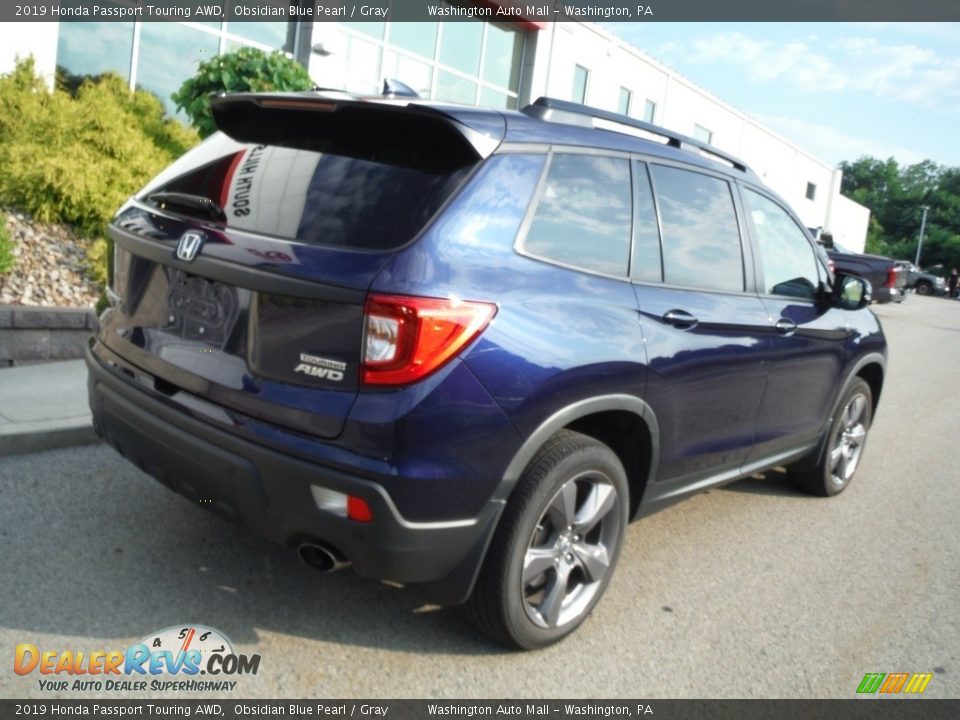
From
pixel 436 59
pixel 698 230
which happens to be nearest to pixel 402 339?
pixel 698 230

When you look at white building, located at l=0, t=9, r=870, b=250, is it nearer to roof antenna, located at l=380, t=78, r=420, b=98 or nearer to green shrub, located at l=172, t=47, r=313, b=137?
green shrub, located at l=172, t=47, r=313, b=137

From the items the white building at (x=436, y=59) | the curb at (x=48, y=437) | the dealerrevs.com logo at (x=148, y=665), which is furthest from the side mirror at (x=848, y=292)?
the white building at (x=436, y=59)

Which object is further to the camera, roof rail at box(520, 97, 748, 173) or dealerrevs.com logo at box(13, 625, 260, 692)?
roof rail at box(520, 97, 748, 173)

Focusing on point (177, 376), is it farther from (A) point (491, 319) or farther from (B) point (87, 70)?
(B) point (87, 70)

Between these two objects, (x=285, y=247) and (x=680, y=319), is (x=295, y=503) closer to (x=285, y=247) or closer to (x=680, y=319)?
(x=285, y=247)

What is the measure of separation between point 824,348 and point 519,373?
2585mm

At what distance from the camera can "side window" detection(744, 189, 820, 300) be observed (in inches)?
171

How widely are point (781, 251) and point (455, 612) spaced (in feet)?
8.08

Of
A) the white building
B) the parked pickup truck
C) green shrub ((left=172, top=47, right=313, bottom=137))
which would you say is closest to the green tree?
the white building

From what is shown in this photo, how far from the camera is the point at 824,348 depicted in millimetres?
4746

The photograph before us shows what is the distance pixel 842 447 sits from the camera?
5.46 m

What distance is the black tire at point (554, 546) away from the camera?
9.69ft

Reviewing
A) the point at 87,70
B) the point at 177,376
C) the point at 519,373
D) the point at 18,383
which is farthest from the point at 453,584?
the point at 87,70

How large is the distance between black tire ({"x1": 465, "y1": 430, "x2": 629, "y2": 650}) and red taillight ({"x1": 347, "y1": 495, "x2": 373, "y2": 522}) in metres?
0.52
